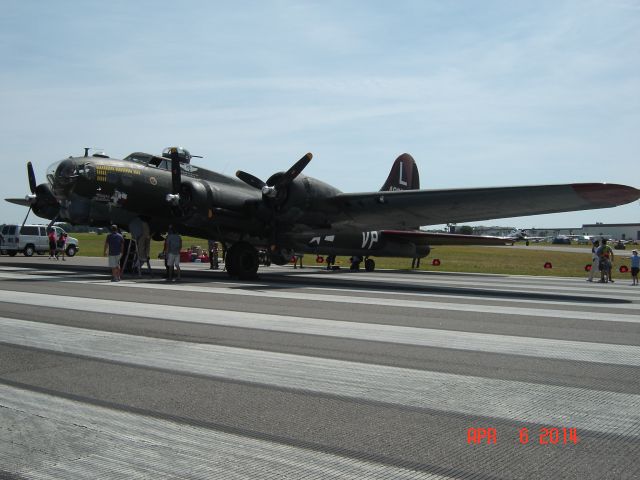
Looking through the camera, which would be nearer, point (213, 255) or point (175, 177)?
point (175, 177)

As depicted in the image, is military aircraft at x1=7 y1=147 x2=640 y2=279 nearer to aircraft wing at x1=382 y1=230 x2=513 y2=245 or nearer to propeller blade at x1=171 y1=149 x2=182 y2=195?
propeller blade at x1=171 y1=149 x2=182 y2=195

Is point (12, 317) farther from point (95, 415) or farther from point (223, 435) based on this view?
point (223, 435)

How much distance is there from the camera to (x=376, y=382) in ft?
18.0

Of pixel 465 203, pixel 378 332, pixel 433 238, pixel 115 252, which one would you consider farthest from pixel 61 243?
pixel 378 332

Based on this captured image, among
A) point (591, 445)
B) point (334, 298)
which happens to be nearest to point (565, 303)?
point (334, 298)

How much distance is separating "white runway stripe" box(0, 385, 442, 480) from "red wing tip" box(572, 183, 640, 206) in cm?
1232

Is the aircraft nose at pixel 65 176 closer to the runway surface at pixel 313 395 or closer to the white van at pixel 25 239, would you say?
the runway surface at pixel 313 395

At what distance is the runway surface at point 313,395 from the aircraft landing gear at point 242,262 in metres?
8.37

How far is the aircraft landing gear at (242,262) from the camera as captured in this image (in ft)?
59.7

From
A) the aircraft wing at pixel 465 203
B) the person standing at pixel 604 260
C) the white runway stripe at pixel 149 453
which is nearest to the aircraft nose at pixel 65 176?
the aircraft wing at pixel 465 203

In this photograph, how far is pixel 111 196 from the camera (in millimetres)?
17531

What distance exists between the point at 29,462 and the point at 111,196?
1491 cm

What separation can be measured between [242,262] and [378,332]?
34.5 ft

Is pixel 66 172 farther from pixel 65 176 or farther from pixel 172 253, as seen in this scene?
pixel 172 253
